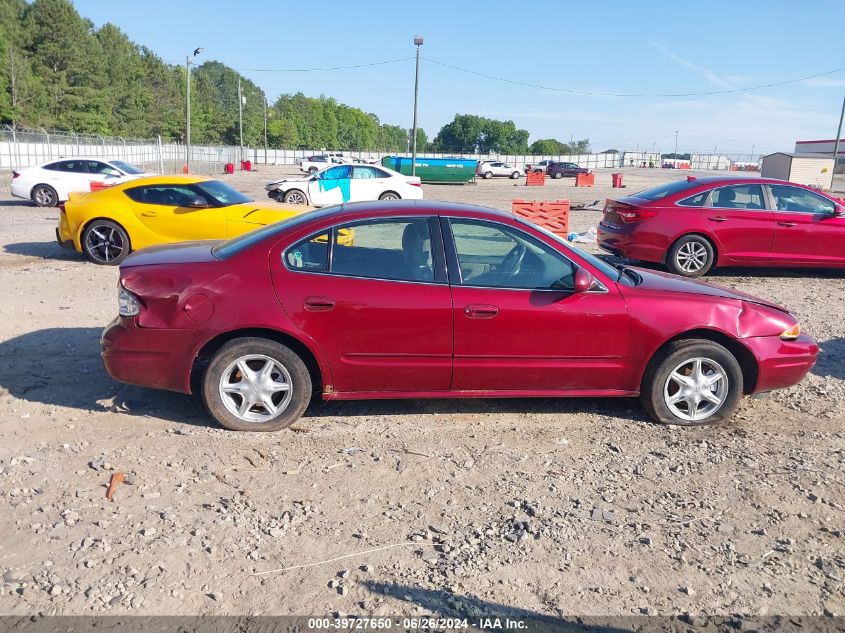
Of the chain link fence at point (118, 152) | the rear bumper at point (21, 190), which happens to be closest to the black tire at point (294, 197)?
the rear bumper at point (21, 190)

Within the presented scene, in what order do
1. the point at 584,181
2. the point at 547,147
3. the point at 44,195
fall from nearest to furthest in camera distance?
the point at 44,195
the point at 584,181
the point at 547,147

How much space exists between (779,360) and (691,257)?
5.72 m

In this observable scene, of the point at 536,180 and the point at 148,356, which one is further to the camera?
the point at 536,180

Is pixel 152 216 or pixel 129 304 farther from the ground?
pixel 152 216

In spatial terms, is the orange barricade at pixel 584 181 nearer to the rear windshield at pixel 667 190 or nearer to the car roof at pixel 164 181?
the rear windshield at pixel 667 190

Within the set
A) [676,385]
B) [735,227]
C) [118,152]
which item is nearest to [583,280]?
[676,385]

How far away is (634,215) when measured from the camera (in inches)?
410

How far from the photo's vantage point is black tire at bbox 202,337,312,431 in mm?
4594

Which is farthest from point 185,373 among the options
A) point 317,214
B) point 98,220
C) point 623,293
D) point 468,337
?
point 98,220

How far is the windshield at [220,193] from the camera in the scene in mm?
10297

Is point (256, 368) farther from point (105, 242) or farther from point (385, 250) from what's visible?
point (105, 242)

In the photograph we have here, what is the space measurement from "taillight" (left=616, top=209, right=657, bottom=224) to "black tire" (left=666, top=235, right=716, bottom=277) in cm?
58

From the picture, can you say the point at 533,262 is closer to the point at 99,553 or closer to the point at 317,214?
the point at 317,214

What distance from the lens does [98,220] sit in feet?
33.6
